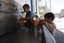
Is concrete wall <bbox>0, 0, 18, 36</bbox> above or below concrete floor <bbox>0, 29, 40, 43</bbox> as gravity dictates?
above

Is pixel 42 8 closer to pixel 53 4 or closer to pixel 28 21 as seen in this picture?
pixel 53 4

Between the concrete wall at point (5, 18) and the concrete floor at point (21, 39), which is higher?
the concrete wall at point (5, 18)

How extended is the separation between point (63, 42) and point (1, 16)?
210 cm

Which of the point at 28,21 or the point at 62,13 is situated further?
the point at 62,13

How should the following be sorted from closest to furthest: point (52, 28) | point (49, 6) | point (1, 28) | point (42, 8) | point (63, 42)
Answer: point (1, 28), point (52, 28), point (63, 42), point (42, 8), point (49, 6)

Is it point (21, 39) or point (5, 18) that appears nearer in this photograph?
point (21, 39)

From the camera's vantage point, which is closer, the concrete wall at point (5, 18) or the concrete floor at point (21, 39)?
the concrete floor at point (21, 39)

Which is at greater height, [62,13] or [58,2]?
[58,2]

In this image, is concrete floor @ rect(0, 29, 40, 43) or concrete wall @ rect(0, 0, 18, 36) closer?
concrete floor @ rect(0, 29, 40, 43)

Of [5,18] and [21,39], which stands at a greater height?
[5,18]

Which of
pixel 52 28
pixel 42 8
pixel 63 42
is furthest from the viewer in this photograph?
pixel 42 8

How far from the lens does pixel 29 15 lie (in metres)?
2.02

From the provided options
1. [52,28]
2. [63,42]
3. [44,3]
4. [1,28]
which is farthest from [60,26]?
[1,28]

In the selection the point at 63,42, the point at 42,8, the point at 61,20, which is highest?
the point at 42,8
